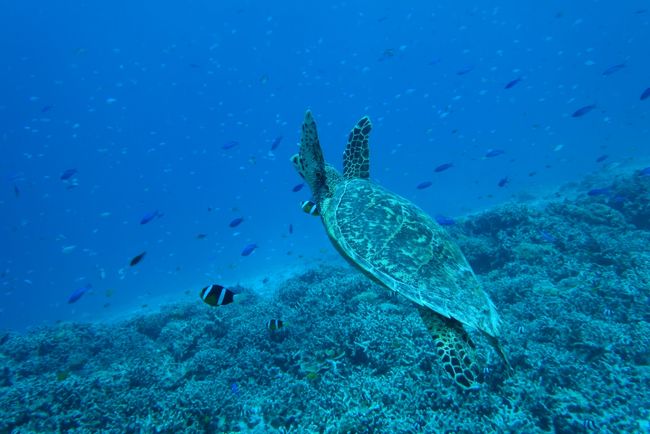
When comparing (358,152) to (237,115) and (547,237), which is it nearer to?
(547,237)

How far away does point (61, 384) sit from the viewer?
537 centimetres

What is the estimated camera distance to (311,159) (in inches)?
187

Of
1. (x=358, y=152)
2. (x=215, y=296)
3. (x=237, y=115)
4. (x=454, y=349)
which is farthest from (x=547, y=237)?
(x=237, y=115)

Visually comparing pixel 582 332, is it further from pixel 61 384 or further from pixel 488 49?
pixel 488 49

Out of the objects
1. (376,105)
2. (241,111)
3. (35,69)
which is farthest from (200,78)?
(376,105)

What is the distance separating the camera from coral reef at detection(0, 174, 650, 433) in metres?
4.07

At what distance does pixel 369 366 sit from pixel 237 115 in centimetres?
11106

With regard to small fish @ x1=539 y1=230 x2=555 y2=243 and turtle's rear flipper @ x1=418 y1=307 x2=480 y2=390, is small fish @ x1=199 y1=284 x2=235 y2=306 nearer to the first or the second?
turtle's rear flipper @ x1=418 y1=307 x2=480 y2=390

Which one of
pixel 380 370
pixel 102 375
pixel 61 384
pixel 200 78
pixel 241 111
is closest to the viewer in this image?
pixel 380 370

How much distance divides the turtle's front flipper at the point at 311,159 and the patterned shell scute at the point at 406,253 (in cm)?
71

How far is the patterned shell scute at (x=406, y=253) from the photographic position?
3.13m

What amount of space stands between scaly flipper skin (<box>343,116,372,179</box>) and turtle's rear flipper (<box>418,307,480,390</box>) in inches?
115

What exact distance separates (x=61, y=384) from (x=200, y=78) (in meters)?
95.1

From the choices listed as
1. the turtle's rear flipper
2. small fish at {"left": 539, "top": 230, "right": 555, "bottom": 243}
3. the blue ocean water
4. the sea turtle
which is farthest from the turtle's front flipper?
the blue ocean water
